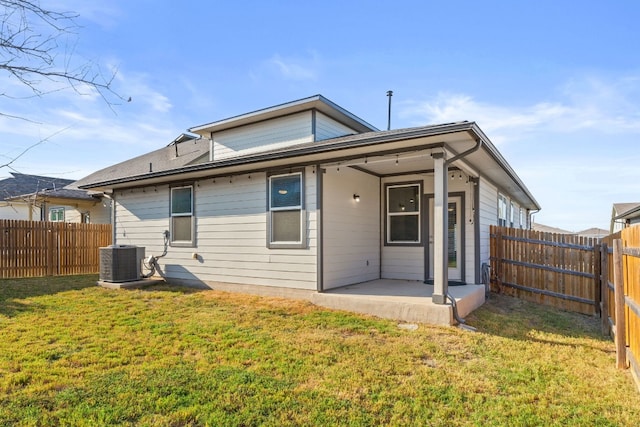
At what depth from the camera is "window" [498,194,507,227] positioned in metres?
10.0

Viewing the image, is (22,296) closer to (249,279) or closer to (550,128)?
(249,279)

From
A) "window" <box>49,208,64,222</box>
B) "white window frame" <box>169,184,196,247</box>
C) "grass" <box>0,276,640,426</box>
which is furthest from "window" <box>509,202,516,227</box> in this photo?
"window" <box>49,208,64,222</box>

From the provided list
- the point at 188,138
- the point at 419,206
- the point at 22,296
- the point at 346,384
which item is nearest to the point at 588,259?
the point at 419,206

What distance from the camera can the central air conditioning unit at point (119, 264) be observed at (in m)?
8.42

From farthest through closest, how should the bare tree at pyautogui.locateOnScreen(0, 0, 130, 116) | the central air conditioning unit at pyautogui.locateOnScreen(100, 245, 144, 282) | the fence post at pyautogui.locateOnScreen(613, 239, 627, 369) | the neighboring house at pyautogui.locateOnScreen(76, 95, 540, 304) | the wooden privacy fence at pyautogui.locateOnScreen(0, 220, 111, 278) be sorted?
the wooden privacy fence at pyautogui.locateOnScreen(0, 220, 111, 278)
the central air conditioning unit at pyautogui.locateOnScreen(100, 245, 144, 282)
the neighboring house at pyautogui.locateOnScreen(76, 95, 540, 304)
the fence post at pyautogui.locateOnScreen(613, 239, 627, 369)
the bare tree at pyautogui.locateOnScreen(0, 0, 130, 116)

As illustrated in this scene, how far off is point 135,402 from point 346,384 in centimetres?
170

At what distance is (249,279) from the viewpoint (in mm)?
7656

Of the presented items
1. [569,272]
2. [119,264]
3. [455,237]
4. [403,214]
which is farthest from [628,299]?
[119,264]

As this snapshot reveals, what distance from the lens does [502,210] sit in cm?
1053

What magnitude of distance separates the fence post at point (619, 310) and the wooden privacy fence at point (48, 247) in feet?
40.6

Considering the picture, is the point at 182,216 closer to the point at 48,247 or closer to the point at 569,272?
the point at 48,247

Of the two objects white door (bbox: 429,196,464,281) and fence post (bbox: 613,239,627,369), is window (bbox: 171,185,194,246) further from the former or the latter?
fence post (bbox: 613,239,627,369)

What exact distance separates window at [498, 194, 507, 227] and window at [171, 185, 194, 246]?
25.7ft

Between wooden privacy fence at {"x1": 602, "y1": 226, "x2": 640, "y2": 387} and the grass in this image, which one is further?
wooden privacy fence at {"x1": 602, "y1": 226, "x2": 640, "y2": 387}
